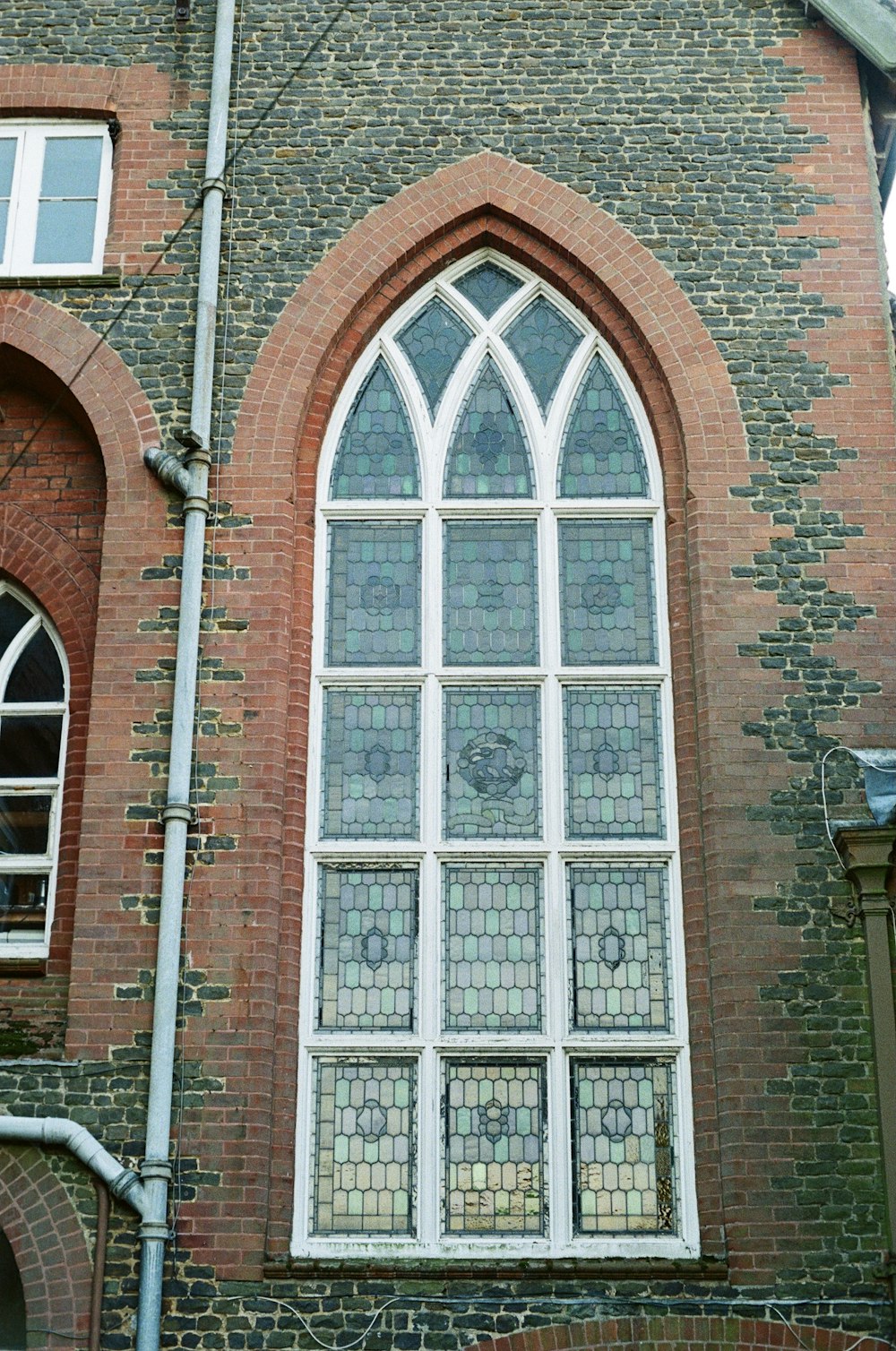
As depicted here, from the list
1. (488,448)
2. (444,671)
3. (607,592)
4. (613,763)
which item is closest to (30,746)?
(444,671)

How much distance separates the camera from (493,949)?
10594mm

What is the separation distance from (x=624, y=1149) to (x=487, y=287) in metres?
6.00

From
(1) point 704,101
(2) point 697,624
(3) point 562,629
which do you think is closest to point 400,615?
(3) point 562,629

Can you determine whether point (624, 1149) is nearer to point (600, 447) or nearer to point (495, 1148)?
point (495, 1148)

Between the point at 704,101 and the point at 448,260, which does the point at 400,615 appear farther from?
the point at 704,101

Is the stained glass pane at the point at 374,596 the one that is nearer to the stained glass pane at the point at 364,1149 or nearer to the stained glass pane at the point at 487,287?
the stained glass pane at the point at 487,287

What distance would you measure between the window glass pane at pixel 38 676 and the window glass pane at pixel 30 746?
0.14 meters

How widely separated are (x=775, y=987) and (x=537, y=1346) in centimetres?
241

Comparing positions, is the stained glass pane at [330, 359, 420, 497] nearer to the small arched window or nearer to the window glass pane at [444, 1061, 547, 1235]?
the small arched window

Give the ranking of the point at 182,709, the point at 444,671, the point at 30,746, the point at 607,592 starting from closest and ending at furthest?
the point at 182,709 < the point at 444,671 < the point at 30,746 < the point at 607,592

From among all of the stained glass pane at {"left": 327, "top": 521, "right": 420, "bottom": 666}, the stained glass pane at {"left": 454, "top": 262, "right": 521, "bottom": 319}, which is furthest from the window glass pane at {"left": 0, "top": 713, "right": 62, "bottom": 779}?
the stained glass pane at {"left": 454, "top": 262, "right": 521, "bottom": 319}

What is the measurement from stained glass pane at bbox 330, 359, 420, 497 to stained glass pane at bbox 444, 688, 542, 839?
5.18 ft

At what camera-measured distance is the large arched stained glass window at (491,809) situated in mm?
10070

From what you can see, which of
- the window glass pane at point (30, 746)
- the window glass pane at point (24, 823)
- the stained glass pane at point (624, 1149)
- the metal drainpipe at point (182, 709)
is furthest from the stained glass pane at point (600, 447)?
the window glass pane at point (24, 823)
